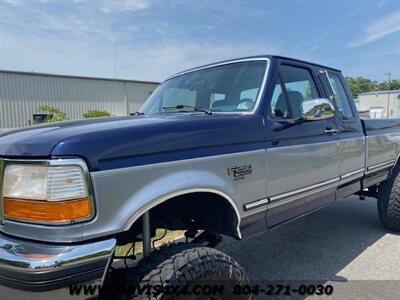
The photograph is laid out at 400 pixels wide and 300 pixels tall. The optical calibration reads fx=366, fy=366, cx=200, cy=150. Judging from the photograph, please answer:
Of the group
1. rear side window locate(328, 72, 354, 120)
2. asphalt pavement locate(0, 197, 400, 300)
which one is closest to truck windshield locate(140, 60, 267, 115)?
rear side window locate(328, 72, 354, 120)

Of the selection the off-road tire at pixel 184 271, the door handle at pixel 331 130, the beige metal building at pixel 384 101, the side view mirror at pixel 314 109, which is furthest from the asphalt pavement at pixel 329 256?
the beige metal building at pixel 384 101

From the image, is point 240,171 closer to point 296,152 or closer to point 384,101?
point 296,152

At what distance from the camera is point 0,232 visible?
6.07 feet

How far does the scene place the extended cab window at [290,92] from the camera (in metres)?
2.95

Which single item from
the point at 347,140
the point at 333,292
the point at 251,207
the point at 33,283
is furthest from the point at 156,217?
the point at 347,140

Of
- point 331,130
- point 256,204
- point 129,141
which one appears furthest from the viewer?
point 331,130

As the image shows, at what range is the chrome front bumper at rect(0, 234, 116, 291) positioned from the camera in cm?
163

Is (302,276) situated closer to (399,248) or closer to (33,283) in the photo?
(399,248)

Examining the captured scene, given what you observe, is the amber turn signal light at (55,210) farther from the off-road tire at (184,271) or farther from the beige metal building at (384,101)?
the beige metal building at (384,101)

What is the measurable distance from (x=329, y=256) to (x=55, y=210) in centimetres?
330

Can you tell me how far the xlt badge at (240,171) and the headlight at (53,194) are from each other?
0.97 m

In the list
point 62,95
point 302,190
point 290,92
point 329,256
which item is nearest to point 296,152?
point 302,190

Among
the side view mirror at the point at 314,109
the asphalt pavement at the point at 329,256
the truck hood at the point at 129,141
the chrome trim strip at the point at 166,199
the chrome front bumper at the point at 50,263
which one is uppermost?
the side view mirror at the point at 314,109

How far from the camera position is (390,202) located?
461 centimetres
